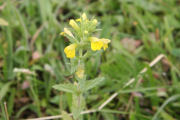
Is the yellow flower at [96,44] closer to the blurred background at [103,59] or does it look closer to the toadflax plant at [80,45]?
the toadflax plant at [80,45]

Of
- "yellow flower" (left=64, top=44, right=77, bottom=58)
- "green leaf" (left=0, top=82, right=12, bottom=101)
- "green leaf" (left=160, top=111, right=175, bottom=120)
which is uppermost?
"yellow flower" (left=64, top=44, right=77, bottom=58)

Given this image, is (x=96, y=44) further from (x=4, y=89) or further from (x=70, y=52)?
(x=4, y=89)

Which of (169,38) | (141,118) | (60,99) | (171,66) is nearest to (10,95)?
(60,99)

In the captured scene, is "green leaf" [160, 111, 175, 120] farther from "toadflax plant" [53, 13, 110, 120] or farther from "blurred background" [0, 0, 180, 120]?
"toadflax plant" [53, 13, 110, 120]

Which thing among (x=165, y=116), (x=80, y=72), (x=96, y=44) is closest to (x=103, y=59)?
(x=165, y=116)

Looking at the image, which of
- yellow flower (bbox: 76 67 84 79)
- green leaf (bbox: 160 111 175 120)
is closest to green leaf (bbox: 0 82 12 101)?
yellow flower (bbox: 76 67 84 79)

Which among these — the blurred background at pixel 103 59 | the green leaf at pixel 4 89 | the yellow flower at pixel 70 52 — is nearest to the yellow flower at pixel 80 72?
the yellow flower at pixel 70 52

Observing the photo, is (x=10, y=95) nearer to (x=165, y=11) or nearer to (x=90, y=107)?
(x=90, y=107)

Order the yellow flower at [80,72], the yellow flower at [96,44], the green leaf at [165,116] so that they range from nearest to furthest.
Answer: the yellow flower at [96,44] < the yellow flower at [80,72] < the green leaf at [165,116]
